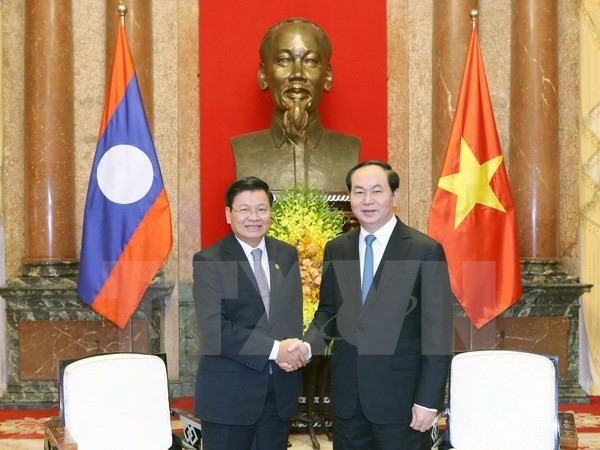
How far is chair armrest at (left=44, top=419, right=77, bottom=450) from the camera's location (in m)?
2.98

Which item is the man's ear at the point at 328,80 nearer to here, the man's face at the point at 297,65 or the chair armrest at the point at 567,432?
the man's face at the point at 297,65

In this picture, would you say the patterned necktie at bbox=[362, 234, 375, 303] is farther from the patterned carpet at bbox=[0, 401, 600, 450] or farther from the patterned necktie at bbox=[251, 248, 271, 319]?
the patterned carpet at bbox=[0, 401, 600, 450]

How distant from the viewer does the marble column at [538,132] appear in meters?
6.21

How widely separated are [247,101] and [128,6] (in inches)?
48.1

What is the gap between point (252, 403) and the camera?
297cm

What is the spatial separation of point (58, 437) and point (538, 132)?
455 centimetres

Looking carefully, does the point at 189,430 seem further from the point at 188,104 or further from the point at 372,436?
the point at 188,104

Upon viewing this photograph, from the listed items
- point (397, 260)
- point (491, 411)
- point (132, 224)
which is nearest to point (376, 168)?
point (397, 260)

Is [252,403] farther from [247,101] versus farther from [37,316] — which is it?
[247,101]

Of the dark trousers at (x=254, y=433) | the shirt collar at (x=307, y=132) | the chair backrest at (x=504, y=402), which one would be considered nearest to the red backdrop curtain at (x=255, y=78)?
the shirt collar at (x=307, y=132)

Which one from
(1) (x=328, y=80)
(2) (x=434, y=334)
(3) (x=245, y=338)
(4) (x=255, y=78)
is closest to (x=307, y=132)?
(1) (x=328, y=80)

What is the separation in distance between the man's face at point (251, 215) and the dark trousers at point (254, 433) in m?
0.57

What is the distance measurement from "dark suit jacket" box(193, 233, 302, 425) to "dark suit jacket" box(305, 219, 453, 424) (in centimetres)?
26

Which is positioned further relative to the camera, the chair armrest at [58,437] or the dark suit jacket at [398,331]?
the chair armrest at [58,437]
